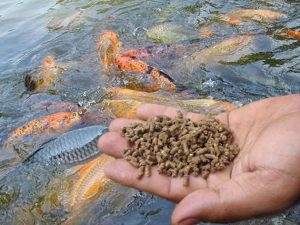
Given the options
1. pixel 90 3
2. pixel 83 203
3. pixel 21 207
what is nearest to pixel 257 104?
pixel 83 203

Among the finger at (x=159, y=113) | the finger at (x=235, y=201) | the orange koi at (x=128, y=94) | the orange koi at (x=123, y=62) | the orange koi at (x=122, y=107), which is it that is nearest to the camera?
the finger at (x=235, y=201)

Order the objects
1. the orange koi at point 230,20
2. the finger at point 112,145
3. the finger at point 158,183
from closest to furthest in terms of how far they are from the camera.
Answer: the finger at point 158,183, the finger at point 112,145, the orange koi at point 230,20

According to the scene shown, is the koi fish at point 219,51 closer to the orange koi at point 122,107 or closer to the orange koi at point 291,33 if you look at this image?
the orange koi at point 291,33

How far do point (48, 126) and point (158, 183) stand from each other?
1957mm

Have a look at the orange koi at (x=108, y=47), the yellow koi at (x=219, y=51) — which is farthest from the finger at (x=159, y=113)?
the orange koi at (x=108, y=47)

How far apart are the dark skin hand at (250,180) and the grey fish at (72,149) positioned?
89 cm

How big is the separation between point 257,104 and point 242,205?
90 cm

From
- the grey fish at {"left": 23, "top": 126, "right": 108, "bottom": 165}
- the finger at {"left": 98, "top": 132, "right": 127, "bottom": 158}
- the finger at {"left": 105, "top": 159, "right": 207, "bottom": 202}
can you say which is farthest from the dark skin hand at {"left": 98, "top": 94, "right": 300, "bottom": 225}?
the grey fish at {"left": 23, "top": 126, "right": 108, "bottom": 165}

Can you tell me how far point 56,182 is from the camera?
137 inches

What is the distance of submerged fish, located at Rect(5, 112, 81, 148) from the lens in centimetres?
412

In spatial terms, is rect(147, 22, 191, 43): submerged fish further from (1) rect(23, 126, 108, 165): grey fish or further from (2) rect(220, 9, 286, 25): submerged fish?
(1) rect(23, 126, 108, 165): grey fish

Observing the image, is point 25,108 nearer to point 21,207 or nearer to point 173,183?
point 21,207

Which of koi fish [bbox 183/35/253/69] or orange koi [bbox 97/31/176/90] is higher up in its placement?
orange koi [bbox 97/31/176/90]

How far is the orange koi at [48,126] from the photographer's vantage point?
162 inches
